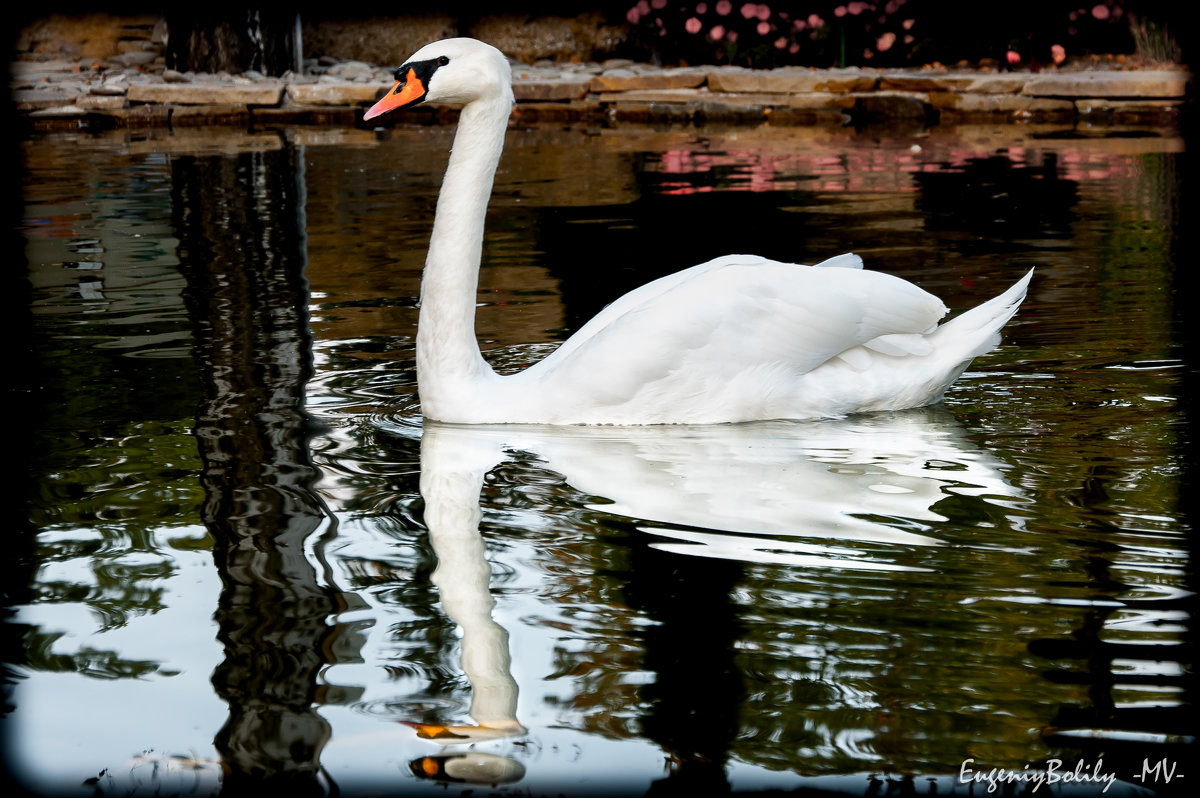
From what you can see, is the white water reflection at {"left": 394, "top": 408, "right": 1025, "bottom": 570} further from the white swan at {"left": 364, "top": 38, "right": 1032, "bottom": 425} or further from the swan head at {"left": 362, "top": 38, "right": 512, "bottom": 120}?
the swan head at {"left": 362, "top": 38, "right": 512, "bottom": 120}

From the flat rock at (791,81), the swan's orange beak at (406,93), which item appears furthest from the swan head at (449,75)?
the flat rock at (791,81)

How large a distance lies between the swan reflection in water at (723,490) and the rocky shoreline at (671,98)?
11.0m

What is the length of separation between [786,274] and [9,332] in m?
3.45

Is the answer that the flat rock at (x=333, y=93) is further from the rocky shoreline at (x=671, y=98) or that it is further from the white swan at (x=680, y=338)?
the white swan at (x=680, y=338)

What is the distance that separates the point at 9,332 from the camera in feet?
20.8

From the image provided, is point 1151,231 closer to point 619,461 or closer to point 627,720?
point 619,461

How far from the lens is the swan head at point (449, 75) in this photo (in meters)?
4.60

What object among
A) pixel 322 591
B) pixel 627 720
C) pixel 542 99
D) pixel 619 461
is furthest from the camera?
pixel 542 99

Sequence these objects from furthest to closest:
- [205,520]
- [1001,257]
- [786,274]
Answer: [1001,257] → [786,274] → [205,520]

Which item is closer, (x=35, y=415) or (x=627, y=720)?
(x=627, y=720)

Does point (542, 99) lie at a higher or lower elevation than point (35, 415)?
higher

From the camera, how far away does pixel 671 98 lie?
52.5 feet

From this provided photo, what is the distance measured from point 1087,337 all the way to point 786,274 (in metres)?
1.69

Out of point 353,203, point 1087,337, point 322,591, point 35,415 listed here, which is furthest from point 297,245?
point 322,591
